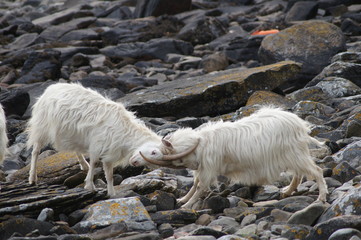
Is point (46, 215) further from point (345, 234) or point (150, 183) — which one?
point (345, 234)

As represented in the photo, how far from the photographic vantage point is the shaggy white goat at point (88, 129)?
971 cm

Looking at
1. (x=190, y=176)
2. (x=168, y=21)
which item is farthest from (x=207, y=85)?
(x=168, y=21)

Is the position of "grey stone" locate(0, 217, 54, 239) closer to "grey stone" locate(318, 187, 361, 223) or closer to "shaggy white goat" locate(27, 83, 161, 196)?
"shaggy white goat" locate(27, 83, 161, 196)

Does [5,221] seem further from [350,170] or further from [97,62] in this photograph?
[97,62]

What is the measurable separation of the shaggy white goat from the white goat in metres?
0.50

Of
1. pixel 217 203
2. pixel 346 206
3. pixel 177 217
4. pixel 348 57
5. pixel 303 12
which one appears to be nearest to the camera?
pixel 346 206

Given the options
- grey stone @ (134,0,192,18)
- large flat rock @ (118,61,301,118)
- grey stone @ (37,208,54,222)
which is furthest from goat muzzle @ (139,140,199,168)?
grey stone @ (134,0,192,18)

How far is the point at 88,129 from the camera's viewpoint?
32.9ft

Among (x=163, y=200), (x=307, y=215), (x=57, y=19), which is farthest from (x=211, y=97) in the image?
(x=57, y=19)

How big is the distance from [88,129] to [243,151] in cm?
275

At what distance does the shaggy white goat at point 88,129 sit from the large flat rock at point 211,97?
4.43m

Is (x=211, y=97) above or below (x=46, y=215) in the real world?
below

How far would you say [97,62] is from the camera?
26.4 m

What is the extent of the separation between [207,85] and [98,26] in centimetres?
2282
